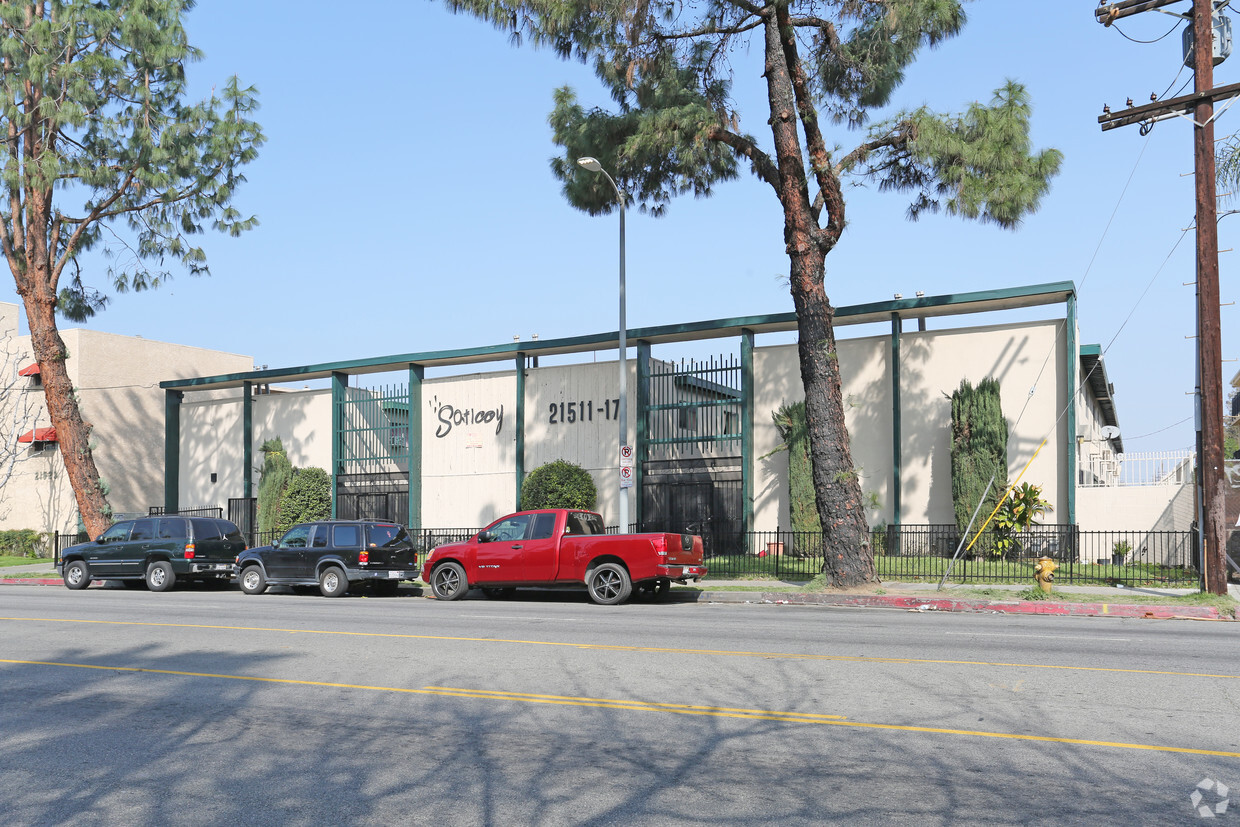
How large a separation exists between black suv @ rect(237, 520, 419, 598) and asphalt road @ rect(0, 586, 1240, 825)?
8789mm

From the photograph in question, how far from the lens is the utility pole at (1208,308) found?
17812 mm

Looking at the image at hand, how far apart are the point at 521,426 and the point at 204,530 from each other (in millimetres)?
10096

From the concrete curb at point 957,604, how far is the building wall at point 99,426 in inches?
1152

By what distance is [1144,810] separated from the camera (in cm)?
553

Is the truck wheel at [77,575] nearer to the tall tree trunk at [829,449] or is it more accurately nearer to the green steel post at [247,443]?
the green steel post at [247,443]

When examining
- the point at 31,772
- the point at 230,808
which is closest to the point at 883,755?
the point at 230,808

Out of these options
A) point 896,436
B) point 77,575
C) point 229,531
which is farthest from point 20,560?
point 896,436

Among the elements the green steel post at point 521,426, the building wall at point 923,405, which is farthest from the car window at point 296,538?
the building wall at point 923,405

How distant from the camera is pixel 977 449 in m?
25.1

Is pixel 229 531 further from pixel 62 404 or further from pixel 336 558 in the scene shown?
pixel 62 404

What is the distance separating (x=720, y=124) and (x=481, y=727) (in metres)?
15.8

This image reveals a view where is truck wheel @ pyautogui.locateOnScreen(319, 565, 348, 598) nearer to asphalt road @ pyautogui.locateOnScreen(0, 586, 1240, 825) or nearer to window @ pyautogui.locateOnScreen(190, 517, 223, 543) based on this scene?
window @ pyautogui.locateOnScreen(190, 517, 223, 543)

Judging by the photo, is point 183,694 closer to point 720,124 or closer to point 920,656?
point 920,656

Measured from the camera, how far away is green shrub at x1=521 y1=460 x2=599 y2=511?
1185 inches
